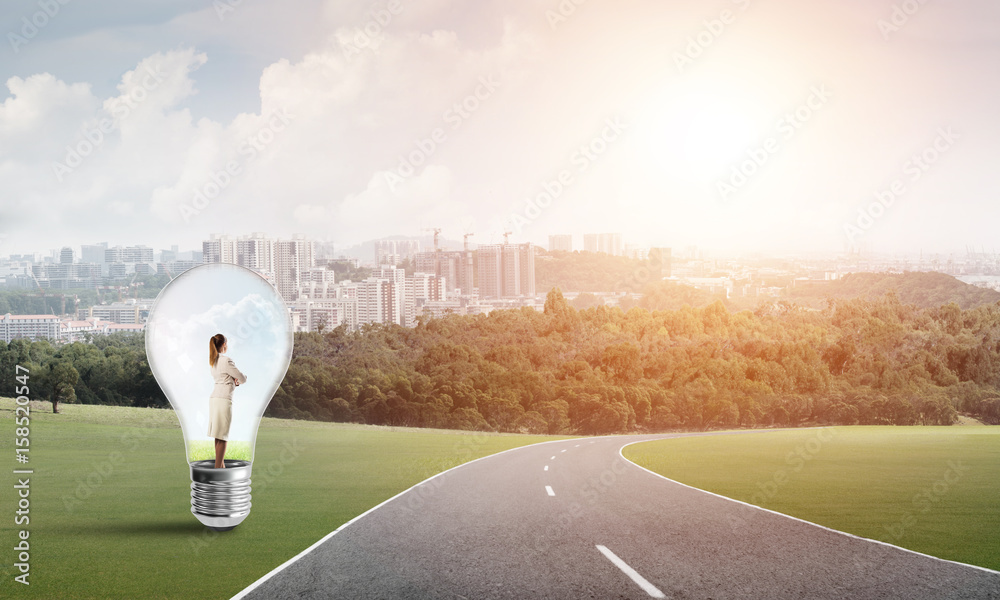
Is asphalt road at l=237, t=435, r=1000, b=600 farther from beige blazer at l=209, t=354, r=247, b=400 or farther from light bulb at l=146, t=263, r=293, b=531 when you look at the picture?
beige blazer at l=209, t=354, r=247, b=400

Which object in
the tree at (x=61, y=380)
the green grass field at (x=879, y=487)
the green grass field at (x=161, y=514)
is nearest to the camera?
the green grass field at (x=161, y=514)

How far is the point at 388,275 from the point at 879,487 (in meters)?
175

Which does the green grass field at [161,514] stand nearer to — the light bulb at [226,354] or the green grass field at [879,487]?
the light bulb at [226,354]

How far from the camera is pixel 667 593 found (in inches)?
275

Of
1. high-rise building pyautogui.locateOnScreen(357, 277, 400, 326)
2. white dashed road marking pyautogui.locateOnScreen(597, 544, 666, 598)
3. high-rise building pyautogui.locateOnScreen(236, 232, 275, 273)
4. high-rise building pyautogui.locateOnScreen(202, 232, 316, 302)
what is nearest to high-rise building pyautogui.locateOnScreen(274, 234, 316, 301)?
high-rise building pyautogui.locateOnScreen(202, 232, 316, 302)

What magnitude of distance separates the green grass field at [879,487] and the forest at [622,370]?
47.7m

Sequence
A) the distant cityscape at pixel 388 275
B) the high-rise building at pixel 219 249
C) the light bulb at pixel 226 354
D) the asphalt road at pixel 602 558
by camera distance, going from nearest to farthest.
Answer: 1. the asphalt road at pixel 602 558
2. the light bulb at pixel 226 354
3. the high-rise building at pixel 219 249
4. the distant cityscape at pixel 388 275

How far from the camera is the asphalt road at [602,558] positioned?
718cm

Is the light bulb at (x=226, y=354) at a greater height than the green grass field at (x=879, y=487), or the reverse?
the light bulb at (x=226, y=354)

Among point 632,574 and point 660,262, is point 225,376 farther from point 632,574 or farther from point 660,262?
point 660,262

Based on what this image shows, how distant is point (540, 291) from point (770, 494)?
149 m

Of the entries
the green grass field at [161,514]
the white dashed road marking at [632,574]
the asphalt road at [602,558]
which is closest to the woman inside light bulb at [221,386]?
the green grass field at [161,514]

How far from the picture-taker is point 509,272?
571 feet

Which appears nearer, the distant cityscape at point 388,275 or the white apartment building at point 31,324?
the white apartment building at point 31,324
